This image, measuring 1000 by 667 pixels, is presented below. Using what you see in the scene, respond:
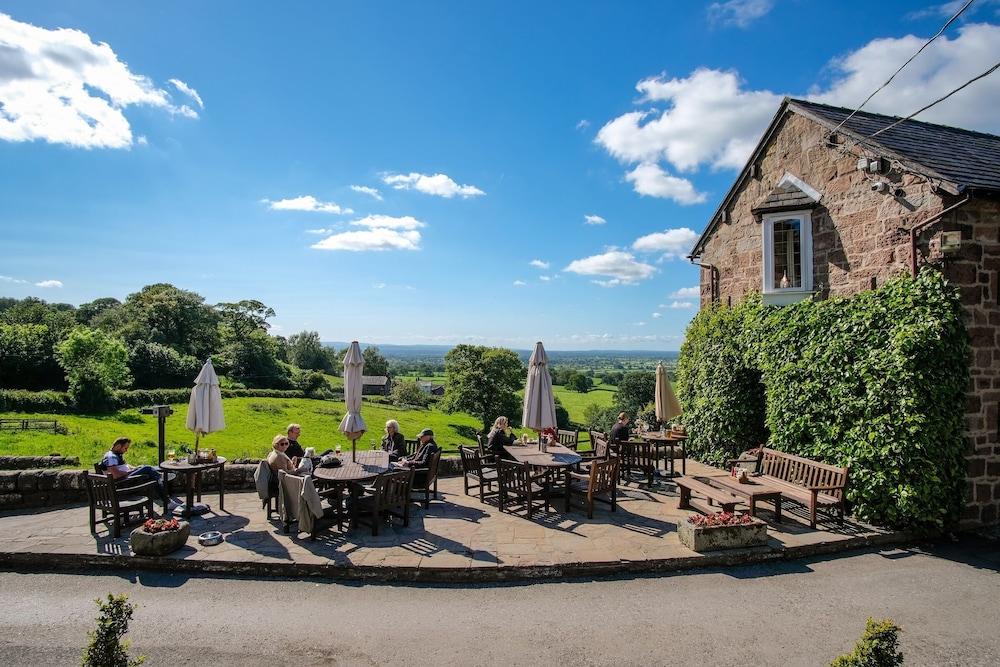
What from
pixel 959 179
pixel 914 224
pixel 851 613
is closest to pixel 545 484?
pixel 851 613

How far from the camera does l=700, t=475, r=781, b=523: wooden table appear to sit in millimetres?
7598

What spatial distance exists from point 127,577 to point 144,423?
3746 cm

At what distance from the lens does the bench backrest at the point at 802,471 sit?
7875mm

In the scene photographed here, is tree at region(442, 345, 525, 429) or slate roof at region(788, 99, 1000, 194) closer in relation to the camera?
slate roof at region(788, 99, 1000, 194)

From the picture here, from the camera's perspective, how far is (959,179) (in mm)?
7996

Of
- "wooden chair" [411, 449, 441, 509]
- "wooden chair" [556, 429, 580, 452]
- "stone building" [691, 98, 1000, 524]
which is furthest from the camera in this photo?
"wooden chair" [556, 429, 580, 452]

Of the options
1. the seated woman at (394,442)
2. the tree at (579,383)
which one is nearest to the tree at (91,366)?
the seated woman at (394,442)

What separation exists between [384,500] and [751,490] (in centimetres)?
566

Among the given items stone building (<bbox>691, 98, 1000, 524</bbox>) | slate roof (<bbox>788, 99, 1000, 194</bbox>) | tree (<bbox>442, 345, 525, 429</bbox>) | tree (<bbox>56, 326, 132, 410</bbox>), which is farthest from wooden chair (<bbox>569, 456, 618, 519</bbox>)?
tree (<bbox>442, 345, 525, 429</bbox>)

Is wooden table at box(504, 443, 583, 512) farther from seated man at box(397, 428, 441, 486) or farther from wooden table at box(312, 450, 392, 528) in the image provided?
wooden table at box(312, 450, 392, 528)

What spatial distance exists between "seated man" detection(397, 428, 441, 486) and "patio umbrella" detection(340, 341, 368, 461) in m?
0.95

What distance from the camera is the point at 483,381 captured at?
53.6 meters

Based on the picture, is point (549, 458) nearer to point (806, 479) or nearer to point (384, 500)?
point (384, 500)

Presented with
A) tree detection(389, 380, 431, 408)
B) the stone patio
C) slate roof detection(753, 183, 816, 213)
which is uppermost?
slate roof detection(753, 183, 816, 213)
